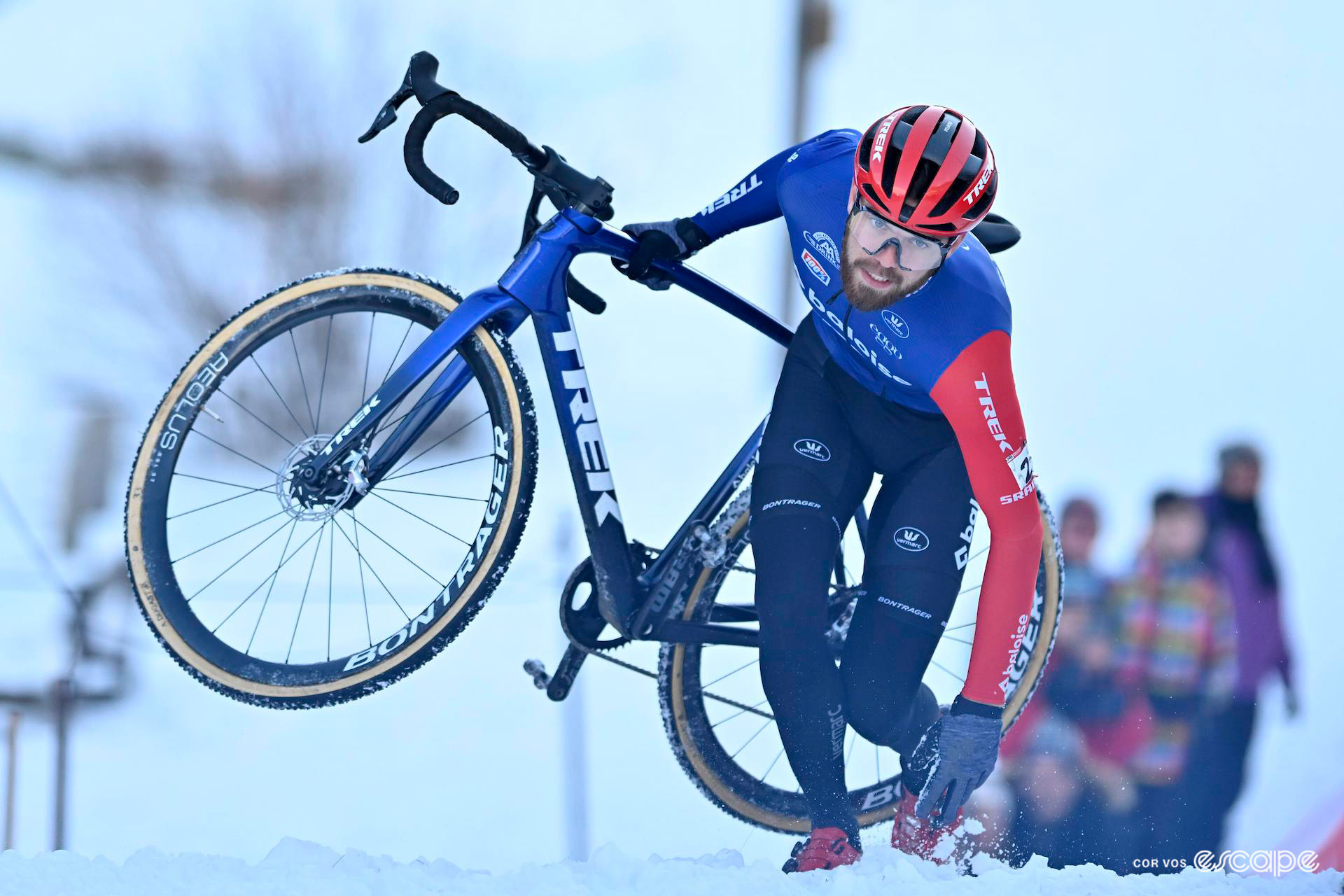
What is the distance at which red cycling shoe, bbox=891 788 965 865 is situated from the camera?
7.70 ft

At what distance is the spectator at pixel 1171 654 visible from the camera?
322 centimetres

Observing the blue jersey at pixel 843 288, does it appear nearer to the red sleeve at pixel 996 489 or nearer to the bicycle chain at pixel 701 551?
the red sleeve at pixel 996 489

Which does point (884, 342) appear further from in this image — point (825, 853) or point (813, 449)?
point (825, 853)

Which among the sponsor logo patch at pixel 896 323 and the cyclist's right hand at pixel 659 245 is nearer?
the sponsor logo patch at pixel 896 323

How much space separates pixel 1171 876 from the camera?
2.33 metres

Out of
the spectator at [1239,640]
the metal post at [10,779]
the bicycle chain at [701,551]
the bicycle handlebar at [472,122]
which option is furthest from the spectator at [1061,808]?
the metal post at [10,779]

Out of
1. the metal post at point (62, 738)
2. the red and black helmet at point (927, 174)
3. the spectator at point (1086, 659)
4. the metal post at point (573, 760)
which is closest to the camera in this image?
the red and black helmet at point (927, 174)

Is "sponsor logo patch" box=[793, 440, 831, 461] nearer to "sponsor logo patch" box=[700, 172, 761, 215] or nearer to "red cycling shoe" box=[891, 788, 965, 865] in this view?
"sponsor logo patch" box=[700, 172, 761, 215]

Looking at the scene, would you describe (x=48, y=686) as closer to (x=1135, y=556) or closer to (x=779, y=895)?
(x=779, y=895)

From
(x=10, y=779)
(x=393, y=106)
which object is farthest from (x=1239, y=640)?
(x=10, y=779)

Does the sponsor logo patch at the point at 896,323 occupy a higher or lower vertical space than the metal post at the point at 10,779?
higher

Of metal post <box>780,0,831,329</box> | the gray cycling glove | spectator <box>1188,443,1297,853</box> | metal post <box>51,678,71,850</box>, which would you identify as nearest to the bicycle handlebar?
the gray cycling glove

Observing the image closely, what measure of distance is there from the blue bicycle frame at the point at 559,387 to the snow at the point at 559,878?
0.56 meters

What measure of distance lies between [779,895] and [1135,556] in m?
2.11
